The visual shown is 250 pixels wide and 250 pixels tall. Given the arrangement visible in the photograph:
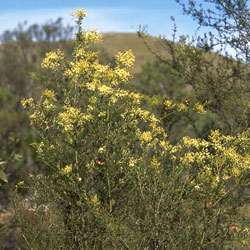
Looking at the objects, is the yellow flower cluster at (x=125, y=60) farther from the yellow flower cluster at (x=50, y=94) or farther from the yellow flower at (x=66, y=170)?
the yellow flower at (x=66, y=170)

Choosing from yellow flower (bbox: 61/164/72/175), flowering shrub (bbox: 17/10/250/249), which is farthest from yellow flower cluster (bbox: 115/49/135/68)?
yellow flower (bbox: 61/164/72/175)

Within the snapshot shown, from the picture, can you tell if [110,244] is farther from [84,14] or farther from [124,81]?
[84,14]

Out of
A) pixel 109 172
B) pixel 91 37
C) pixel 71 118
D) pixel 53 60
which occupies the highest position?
pixel 91 37

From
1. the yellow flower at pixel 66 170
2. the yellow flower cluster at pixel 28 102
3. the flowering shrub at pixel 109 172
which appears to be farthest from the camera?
the yellow flower cluster at pixel 28 102

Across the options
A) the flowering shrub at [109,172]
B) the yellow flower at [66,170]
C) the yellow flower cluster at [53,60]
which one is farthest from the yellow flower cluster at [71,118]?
the yellow flower cluster at [53,60]

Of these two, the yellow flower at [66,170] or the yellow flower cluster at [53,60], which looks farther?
the yellow flower cluster at [53,60]

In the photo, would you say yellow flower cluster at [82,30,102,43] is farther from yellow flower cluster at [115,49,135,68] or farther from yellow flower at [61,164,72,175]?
yellow flower at [61,164,72,175]

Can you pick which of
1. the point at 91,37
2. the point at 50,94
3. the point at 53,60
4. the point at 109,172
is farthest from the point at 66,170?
the point at 91,37

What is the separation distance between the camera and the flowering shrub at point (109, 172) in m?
4.53

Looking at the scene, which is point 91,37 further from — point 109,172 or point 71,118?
point 109,172

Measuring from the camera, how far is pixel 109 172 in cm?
468

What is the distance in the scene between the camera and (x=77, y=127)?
4645 mm

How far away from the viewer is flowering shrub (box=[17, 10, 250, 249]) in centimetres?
453

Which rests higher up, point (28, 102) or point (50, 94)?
point (50, 94)
